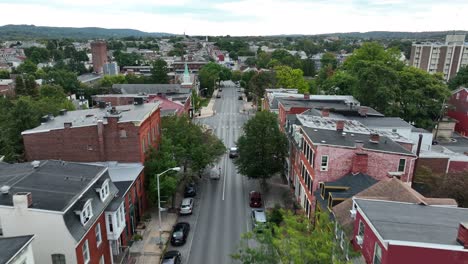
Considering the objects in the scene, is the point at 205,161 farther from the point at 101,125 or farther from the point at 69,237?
the point at 69,237

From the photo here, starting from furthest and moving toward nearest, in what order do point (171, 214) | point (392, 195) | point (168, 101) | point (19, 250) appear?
1. point (168, 101)
2. point (171, 214)
3. point (392, 195)
4. point (19, 250)

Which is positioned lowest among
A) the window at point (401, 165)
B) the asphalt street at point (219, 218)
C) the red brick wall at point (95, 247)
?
the asphalt street at point (219, 218)

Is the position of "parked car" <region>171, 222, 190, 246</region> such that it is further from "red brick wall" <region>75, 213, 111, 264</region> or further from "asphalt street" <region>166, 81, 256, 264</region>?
"red brick wall" <region>75, 213, 111, 264</region>

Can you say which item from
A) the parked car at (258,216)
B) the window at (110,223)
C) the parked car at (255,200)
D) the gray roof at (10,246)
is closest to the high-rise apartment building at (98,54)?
the parked car at (255,200)

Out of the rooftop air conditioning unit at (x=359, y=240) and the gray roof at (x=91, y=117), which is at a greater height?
the gray roof at (x=91, y=117)

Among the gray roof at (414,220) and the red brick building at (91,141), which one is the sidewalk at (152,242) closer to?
the red brick building at (91,141)

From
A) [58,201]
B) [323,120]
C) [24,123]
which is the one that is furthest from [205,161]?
[24,123]
